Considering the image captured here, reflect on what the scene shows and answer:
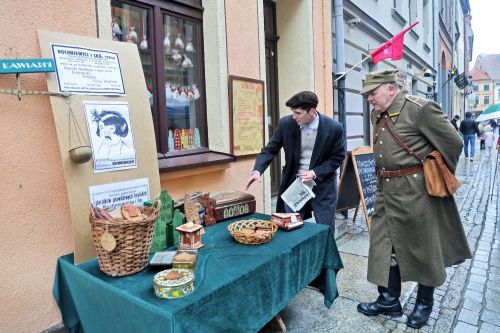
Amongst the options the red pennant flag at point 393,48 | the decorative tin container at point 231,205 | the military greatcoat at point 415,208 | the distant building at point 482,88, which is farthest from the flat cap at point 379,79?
the distant building at point 482,88

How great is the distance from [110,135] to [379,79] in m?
1.83

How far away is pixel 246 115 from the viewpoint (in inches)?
156

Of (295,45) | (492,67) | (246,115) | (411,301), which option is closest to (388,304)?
(411,301)

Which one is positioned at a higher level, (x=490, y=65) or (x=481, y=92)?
(x=490, y=65)

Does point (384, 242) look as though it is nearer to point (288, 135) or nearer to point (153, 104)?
point (288, 135)

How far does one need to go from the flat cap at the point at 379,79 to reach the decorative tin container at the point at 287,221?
101 centimetres

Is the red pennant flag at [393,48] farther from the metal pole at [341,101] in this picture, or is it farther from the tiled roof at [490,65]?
the tiled roof at [490,65]

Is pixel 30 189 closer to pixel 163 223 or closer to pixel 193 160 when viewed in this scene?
pixel 163 223

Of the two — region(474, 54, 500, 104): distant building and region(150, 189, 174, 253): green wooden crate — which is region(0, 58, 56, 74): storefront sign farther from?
region(474, 54, 500, 104): distant building

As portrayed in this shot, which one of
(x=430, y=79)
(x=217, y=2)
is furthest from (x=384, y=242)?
(x=430, y=79)

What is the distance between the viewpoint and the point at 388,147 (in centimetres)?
260

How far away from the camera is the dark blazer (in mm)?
2955

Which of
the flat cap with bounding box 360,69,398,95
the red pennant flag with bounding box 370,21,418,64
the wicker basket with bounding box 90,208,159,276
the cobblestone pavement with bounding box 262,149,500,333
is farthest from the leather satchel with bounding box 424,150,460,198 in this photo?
the red pennant flag with bounding box 370,21,418,64

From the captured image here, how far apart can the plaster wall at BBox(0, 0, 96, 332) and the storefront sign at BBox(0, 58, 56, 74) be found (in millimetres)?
174
